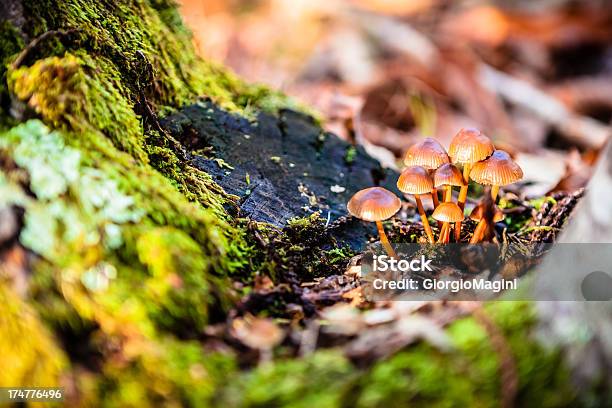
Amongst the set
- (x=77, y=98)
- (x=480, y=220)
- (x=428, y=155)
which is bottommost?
(x=480, y=220)

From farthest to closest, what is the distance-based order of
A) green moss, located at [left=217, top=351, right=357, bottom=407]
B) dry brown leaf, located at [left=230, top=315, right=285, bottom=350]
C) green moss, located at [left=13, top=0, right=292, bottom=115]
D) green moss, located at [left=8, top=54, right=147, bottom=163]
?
1. green moss, located at [left=13, top=0, right=292, bottom=115]
2. green moss, located at [left=8, top=54, right=147, bottom=163]
3. dry brown leaf, located at [left=230, top=315, right=285, bottom=350]
4. green moss, located at [left=217, top=351, right=357, bottom=407]

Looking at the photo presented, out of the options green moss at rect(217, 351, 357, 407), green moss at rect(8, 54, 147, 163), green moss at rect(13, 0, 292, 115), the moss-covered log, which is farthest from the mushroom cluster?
green moss at rect(13, 0, 292, 115)

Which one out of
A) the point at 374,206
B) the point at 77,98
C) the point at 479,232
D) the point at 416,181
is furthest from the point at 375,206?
the point at 77,98

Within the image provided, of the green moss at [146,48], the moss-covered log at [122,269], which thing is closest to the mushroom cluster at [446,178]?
the moss-covered log at [122,269]

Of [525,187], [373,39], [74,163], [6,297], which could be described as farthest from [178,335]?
[373,39]

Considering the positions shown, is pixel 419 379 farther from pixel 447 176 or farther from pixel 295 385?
pixel 447 176

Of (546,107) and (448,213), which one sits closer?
(448,213)

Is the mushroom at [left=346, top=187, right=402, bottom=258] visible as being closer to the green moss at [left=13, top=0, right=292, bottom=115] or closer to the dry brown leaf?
the dry brown leaf

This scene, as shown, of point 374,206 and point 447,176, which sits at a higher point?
Answer: point 447,176
